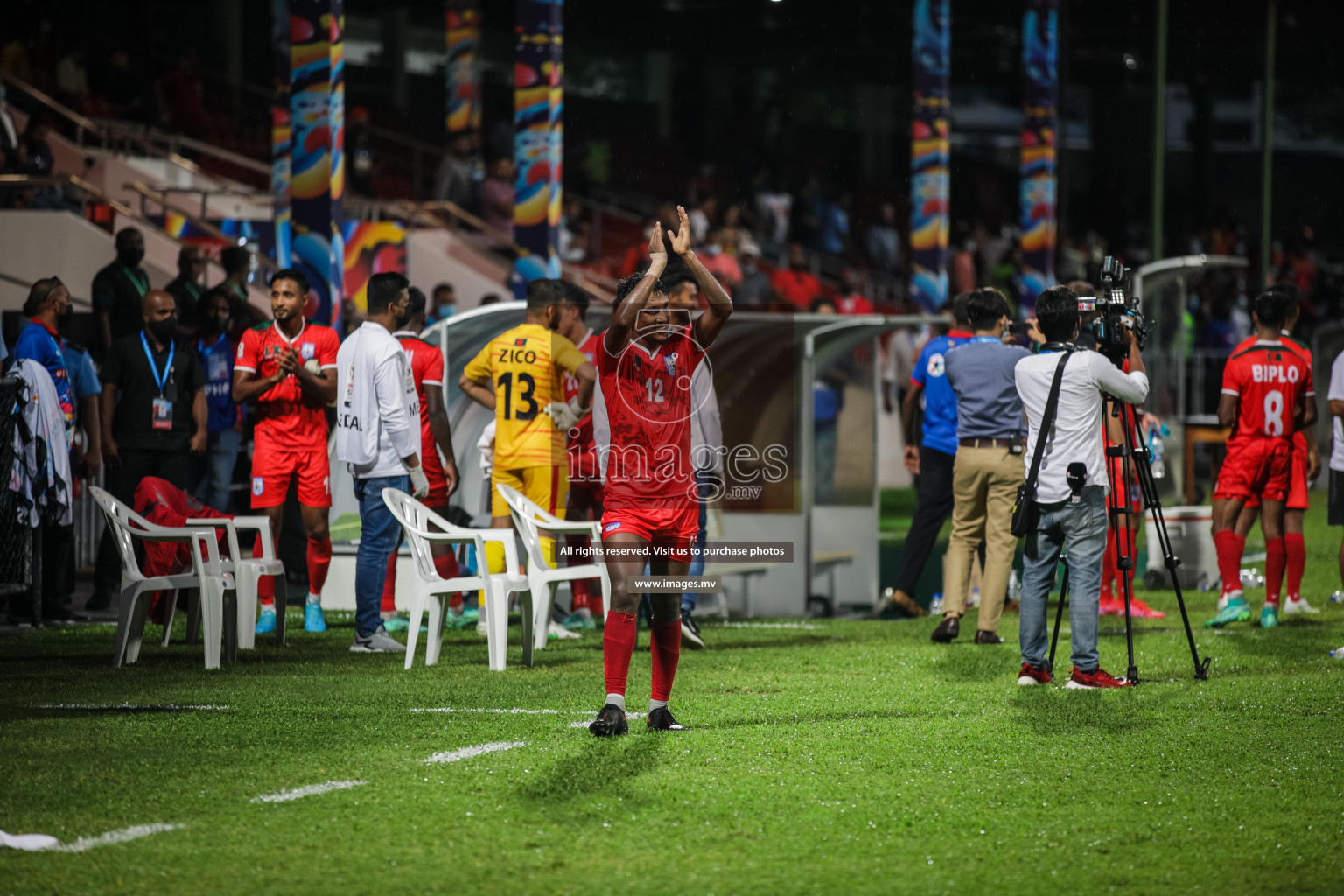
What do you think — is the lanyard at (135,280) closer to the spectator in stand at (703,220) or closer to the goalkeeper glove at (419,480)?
the goalkeeper glove at (419,480)

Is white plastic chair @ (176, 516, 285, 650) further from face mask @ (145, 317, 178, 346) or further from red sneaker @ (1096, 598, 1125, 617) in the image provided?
red sneaker @ (1096, 598, 1125, 617)

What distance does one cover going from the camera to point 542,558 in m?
9.09

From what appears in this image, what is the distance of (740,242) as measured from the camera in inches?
936

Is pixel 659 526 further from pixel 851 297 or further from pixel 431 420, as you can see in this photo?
pixel 851 297

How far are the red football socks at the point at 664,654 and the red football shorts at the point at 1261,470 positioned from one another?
16.6 feet

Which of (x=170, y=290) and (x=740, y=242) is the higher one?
(x=740, y=242)

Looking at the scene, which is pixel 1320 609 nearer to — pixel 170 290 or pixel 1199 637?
pixel 1199 637

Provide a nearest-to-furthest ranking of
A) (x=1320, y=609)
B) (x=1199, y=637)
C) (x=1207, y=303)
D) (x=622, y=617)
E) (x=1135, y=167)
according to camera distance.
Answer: (x=622, y=617)
(x=1199, y=637)
(x=1320, y=609)
(x=1207, y=303)
(x=1135, y=167)

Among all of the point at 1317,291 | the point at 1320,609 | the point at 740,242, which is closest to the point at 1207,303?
the point at 1317,291

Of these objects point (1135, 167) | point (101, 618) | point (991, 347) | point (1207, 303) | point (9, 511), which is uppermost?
point (1135, 167)

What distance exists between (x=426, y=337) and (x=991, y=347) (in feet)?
13.4

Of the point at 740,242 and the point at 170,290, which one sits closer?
the point at 170,290

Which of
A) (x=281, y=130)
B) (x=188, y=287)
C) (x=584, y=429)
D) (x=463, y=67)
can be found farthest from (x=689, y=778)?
(x=463, y=67)

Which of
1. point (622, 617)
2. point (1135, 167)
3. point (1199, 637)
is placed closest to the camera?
point (622, 617)
